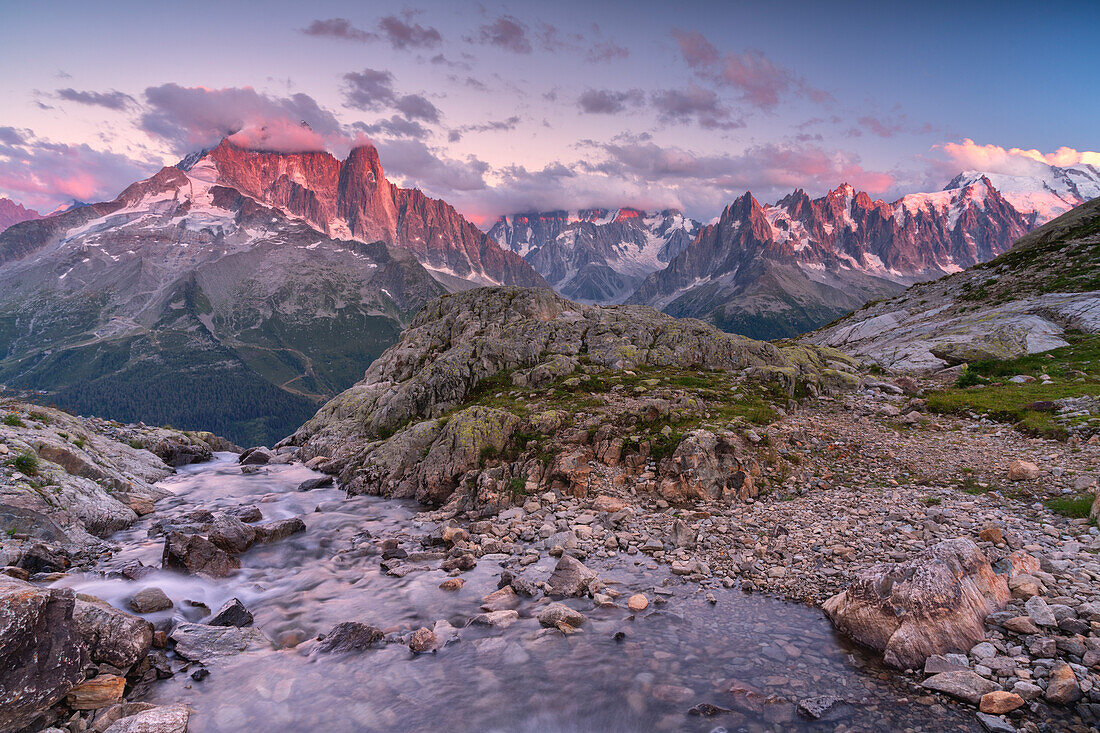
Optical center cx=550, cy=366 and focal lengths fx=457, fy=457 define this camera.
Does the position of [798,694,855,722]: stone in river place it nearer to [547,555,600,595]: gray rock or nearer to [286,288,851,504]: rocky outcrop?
[547,555,600,595]: gray rock

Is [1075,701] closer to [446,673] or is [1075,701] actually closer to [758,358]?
[446,673]

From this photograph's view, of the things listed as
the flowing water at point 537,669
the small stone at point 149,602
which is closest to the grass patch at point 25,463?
the flowing water at point 537,669

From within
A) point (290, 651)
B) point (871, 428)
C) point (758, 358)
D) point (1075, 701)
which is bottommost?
point (290, 651)

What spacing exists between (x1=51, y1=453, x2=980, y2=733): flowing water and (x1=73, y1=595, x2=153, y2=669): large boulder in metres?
1.34

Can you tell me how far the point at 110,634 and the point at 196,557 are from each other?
11.0 metres

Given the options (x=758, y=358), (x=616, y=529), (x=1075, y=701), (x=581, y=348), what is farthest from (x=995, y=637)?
(x=581, y=348)

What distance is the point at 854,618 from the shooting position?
13883 millimetres

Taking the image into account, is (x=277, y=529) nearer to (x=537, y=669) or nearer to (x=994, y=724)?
(x=537, y=669)

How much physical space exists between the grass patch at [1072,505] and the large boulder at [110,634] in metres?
32.7

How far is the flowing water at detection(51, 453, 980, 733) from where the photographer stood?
12234mm

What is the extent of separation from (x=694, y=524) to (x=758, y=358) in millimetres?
31510

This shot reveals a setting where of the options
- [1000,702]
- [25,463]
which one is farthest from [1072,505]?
[25,463]

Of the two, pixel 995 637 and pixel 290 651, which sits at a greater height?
pixel 995 637

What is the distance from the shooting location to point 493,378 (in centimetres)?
4944
